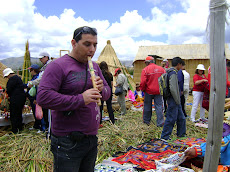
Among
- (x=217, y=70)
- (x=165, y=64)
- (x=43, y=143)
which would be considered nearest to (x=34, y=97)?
(x=43, y=143)

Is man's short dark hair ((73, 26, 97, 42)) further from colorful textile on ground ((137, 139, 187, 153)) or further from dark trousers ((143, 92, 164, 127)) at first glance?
dark trousers ((143, 92, 164, 127))

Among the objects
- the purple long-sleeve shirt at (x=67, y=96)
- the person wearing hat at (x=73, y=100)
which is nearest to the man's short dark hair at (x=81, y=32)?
the person wearing hat at (x=73, y=100)

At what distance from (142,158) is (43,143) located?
7.40 feet

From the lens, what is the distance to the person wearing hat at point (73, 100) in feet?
4.98

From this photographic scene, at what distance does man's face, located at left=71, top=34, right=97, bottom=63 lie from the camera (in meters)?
1.63

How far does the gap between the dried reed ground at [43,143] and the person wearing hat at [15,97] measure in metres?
0.33

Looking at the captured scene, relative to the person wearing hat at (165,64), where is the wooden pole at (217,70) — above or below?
below

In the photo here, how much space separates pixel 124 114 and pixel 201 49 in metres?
10.3

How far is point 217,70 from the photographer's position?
4.73 ft

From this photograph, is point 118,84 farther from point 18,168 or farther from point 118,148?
point 18,168

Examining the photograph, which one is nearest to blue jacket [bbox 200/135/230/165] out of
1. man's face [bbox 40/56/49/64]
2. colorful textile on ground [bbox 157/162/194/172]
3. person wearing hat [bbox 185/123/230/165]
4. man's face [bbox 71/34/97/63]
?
person wearing hat [bbox 185/123/230/165]

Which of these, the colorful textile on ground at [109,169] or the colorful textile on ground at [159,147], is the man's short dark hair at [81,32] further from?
the colorful textile on ground at [159,147]

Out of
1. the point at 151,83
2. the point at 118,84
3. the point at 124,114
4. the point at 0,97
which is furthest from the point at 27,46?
the point at 151,83

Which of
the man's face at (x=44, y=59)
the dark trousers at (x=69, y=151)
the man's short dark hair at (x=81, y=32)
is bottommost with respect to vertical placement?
the dark trousers at (x=69, y=151)
